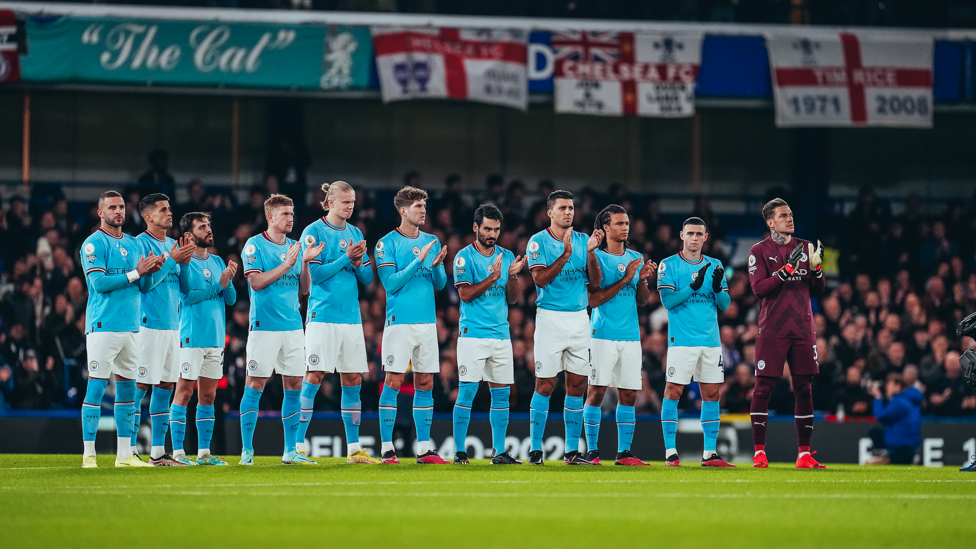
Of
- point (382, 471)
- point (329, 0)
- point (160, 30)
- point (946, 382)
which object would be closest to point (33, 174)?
point (160, 30)

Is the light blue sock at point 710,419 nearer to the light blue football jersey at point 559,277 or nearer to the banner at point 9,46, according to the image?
the light blue football jersey at point 559,277

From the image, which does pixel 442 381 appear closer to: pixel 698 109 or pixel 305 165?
pixel 305 165

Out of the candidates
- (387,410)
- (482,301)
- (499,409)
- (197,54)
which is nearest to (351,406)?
(387,410)

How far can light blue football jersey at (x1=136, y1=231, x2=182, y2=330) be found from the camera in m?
11.1

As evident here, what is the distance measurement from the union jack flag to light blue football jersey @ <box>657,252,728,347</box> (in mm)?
9361

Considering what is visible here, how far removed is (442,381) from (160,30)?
7959mm

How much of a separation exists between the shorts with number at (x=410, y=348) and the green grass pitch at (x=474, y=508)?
3.01 feet

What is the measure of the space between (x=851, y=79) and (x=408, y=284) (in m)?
12.7

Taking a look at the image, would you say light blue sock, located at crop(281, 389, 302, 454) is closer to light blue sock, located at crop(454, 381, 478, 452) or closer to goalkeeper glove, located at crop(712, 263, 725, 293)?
light blue sock, located at crop(454, 381, 478, 452)

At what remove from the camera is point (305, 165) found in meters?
22.6

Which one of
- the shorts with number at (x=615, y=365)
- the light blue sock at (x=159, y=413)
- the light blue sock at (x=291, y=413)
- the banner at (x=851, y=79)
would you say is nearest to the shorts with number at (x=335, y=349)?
the light blue sock at (x=291, y=413)

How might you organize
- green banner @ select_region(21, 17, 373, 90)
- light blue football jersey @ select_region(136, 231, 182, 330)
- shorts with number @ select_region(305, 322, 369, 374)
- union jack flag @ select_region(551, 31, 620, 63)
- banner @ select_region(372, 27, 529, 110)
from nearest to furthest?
light blue football jersey @ select_region(136, 231, 182, 330) → shorts with number @ select_region(305, 322, 369, 374) → green banner @ select_region(21, 17, 373, 90) → banner @ select_region(372, 27, 529, 110) → union jack flag @ select_region(551, 31, 620, 63)

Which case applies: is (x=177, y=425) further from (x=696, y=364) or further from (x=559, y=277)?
(x=696, y=364)

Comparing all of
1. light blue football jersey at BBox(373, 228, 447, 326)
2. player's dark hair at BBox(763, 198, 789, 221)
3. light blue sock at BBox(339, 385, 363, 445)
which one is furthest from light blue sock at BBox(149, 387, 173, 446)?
player's dark hair at BBox(763, 198, 789, 221)
